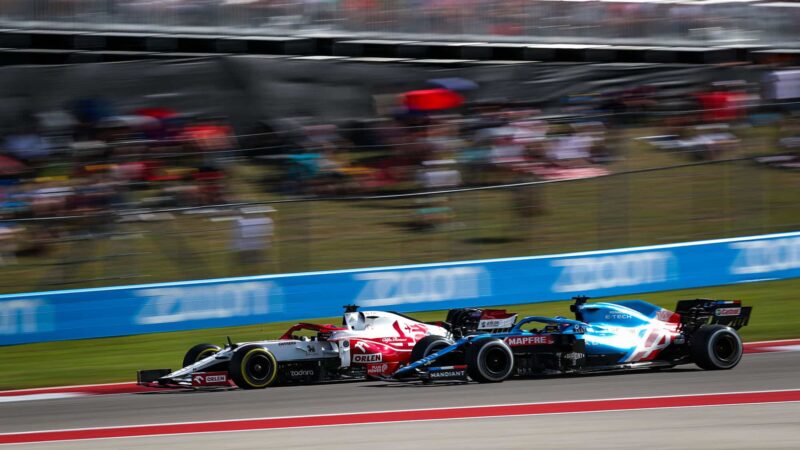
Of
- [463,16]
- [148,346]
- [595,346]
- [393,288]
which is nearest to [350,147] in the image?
[393,288]

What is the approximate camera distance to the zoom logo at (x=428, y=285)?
14992 millimetres

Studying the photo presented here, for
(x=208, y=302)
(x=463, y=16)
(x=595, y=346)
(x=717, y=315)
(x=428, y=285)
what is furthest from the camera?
(x=463, y=16)

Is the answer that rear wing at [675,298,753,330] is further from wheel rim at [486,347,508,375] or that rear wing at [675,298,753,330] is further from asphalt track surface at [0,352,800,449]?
wheel rim at [486,347,508,375]

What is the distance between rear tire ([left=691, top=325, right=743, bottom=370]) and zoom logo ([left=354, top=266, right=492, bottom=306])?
17.0 ft

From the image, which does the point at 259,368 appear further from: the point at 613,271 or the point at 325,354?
the point at 613,271

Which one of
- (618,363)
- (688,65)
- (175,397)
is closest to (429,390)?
(618,363)

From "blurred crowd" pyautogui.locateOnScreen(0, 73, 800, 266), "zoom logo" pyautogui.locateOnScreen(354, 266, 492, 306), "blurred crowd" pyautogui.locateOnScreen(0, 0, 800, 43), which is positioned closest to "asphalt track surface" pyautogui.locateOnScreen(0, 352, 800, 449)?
"zoom logo" pyautogui.locateOnScreen(354, 266, 492, 306)

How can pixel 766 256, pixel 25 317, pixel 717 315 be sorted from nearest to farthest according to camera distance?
1. pixel 717 315
2. pixel 25 317
3. pixel 766 256

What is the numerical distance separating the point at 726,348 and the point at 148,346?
7174mm

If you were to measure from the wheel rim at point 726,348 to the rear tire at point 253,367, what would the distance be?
4340 mm

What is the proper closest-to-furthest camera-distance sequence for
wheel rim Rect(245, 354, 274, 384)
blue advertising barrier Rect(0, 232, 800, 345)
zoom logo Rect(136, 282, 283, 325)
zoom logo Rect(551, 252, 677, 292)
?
wheel rim Rect(245, 354, 274, 384)
blue advertising barrier Rect(0, 232, 800, 345)
zoom logo Rect(136, 282, 283, 325)
zoom logo Rect(551, 252, 677, 292)

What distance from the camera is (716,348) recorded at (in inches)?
408

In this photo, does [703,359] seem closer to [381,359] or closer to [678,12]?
[381,359]

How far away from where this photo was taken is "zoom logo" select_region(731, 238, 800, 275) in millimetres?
16125
